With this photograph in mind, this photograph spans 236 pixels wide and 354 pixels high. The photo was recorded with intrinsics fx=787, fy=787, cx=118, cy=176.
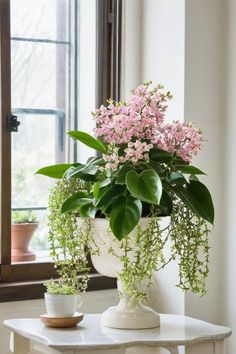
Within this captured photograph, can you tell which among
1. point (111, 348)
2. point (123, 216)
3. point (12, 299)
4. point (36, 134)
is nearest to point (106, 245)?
point (123, 216)

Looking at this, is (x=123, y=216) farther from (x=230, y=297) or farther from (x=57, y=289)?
(x=230, y=297)

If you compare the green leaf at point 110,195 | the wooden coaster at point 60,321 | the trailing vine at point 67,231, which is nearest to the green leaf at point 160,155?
the green leaf at point 110,195

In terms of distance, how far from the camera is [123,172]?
223 centimetres

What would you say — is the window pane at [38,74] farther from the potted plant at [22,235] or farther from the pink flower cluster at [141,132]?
the pink flower cluster at [141,132]

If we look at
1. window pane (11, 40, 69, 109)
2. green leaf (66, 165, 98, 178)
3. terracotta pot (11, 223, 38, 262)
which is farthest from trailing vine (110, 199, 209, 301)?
window pane (11, 40, 69, 109)

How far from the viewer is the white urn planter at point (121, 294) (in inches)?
90.4

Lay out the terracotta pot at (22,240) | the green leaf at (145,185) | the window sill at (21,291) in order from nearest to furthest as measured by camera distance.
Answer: the green leaf at (145,185) → the window sill at (21,291) → the terracotta pot at (22,240)

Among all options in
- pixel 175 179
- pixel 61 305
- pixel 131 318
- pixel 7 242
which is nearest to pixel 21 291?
pixel 7 242

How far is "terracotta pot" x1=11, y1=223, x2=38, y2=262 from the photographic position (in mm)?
2889

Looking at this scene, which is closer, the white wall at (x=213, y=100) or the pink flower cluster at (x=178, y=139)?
the pink flower cluster at (x=178, y=139)

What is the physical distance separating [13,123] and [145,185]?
0.86m

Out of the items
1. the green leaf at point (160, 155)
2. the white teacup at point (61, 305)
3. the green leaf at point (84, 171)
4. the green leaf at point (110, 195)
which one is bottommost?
the white teacup at point (61, 305)

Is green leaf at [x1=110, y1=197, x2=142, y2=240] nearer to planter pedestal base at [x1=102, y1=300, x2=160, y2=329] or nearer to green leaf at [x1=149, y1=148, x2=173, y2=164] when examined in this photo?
green leaf at [x1=149, y1=148, x2=173, y2=164]

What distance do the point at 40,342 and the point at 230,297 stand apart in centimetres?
90
